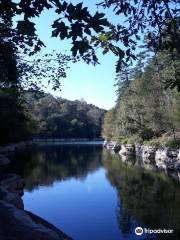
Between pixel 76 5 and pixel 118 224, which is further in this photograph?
pixel 118 224

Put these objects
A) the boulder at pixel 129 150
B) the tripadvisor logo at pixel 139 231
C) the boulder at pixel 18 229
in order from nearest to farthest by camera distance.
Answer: the boulder at pixel 18 229
the tripadvisor logo at pixel 139 231
the boulder at pixel 129 150

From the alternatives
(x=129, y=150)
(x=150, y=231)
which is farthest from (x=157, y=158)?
(x=150, y=231)

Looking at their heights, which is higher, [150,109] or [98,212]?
[150,109]

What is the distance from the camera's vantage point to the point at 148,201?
18.1 metres

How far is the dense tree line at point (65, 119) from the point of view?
114162 millimetres

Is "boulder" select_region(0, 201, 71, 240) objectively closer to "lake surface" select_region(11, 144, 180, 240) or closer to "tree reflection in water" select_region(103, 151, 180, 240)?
"lake surface" select_region(11, 144, 180, 240)

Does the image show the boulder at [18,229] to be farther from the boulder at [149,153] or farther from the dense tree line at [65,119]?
the dense tree line at [65,119]

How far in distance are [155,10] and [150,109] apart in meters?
42.0

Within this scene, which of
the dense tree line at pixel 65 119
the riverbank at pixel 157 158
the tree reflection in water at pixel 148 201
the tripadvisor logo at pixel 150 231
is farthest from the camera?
the dense tree line at pixel 65 119

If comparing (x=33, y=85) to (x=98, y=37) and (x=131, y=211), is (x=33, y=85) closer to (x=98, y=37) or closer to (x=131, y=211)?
(x=131, y=211)

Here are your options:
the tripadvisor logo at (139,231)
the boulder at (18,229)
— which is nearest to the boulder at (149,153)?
the tripadvisor logo at (139,231)

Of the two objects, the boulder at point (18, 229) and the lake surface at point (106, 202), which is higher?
the boulder at point (18, 229)

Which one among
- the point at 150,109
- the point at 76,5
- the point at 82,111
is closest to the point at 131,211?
the point at 76,5

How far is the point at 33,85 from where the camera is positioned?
14.4m
